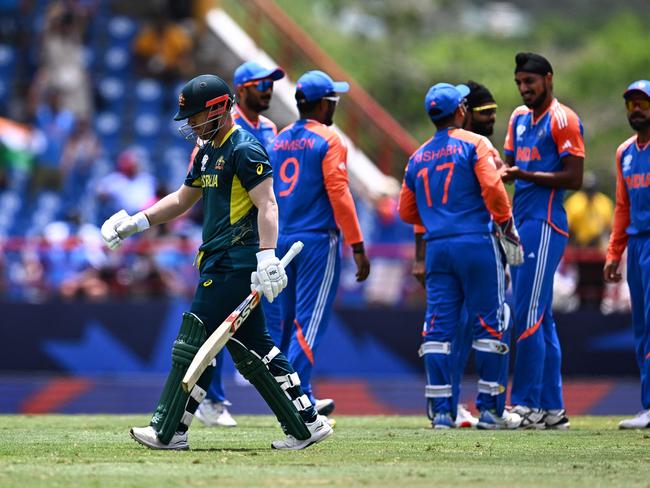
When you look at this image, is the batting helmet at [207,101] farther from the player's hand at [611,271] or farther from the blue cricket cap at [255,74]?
the player's hand at [611,271]

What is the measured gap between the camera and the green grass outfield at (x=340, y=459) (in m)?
6.57

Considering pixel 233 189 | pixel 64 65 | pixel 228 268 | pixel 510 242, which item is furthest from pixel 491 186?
pixel 64 65

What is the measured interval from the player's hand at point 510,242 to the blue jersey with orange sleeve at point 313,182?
1.08 meters

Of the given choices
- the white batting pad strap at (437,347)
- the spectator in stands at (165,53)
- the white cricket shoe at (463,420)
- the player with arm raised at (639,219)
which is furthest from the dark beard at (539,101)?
the spectator in stands at (165,53)

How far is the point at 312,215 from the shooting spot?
10438 millimetres

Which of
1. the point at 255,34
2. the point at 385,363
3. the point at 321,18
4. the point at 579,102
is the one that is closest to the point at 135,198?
the point at 385,363

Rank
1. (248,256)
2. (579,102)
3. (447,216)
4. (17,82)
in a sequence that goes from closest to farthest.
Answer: (248,256) < (447,216) < (17,82) < (579,102)

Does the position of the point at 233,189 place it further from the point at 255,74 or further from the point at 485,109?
the point at 485,109

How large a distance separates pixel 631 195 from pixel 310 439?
3.85 metres

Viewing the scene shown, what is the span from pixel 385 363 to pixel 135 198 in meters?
4.32

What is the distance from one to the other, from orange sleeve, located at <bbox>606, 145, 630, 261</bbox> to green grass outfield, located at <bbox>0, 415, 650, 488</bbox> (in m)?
1.54

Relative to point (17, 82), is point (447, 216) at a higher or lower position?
lower

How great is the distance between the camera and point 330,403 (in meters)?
10.7

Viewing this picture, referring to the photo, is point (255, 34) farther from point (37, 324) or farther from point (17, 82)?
point (37, 324)
